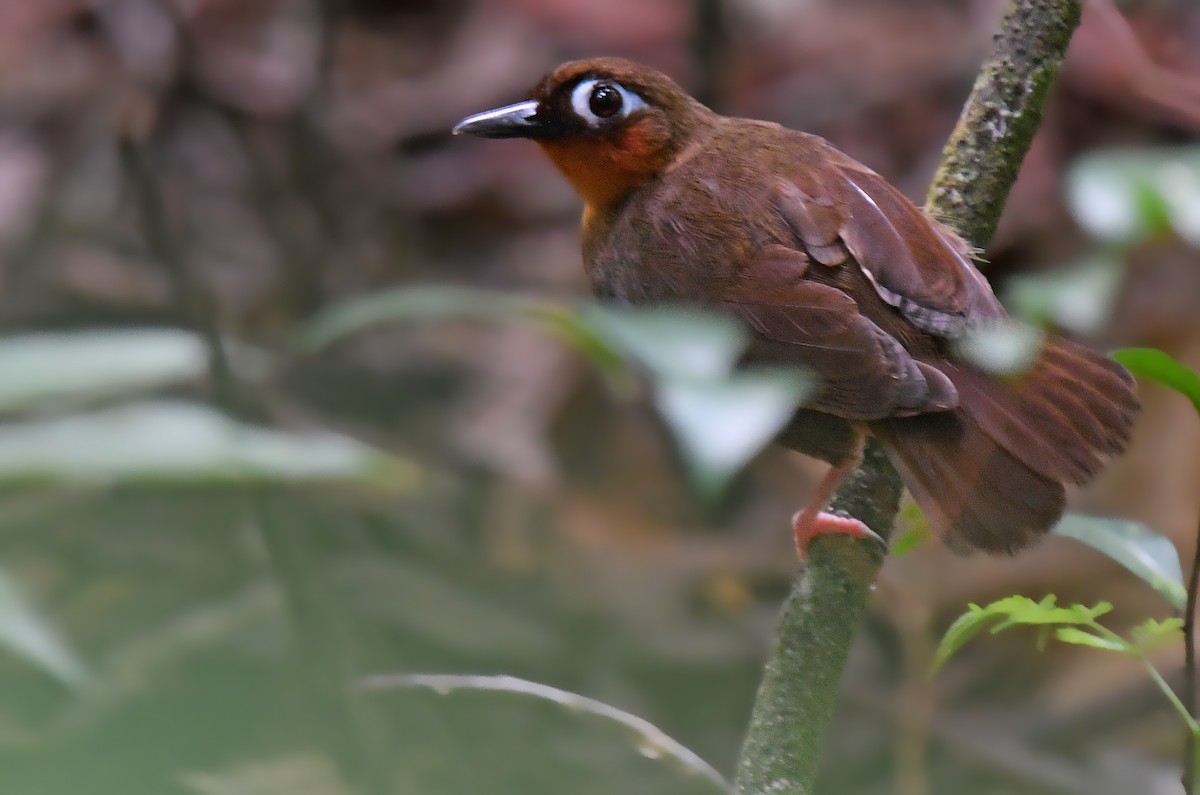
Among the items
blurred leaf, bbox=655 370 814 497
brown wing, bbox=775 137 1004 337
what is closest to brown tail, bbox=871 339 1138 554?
brown wing, bbox=775 137 1004 337

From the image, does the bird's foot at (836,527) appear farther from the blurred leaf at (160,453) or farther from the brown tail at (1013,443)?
the blurred leaf at (160,453)

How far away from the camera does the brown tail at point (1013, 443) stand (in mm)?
2041

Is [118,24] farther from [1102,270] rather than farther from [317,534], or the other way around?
[1102,270]

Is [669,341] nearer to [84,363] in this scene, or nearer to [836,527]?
[84,363]

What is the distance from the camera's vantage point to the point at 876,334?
2.09 metres

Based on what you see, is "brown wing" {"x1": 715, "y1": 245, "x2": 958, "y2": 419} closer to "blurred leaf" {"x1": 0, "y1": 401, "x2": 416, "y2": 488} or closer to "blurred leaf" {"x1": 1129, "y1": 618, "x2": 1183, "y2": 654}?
"blurred leaf" {"x1": 1129, "y1": 618, "x2": 1183, "y2": 654}

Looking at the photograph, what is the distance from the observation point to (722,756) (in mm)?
3477

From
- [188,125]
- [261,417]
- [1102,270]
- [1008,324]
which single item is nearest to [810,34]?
[188,125]

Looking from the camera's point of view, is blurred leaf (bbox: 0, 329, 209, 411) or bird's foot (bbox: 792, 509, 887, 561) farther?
bird's foot (bbox: 792, 509, 887, 561)

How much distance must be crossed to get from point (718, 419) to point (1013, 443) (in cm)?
135

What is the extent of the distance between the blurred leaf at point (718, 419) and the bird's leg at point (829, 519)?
1248 millimetres

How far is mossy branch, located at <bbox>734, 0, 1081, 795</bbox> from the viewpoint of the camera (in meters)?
1.87

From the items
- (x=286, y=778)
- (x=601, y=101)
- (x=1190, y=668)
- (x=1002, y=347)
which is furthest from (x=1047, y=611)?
(x=601, y=101)

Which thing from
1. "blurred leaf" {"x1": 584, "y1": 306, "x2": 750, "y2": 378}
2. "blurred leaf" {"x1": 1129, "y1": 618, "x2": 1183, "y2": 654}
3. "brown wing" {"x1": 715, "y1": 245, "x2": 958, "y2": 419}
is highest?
"blurred leaf" {"x1": 584, "y1": 306, "x2": 750, "y2": 378}
